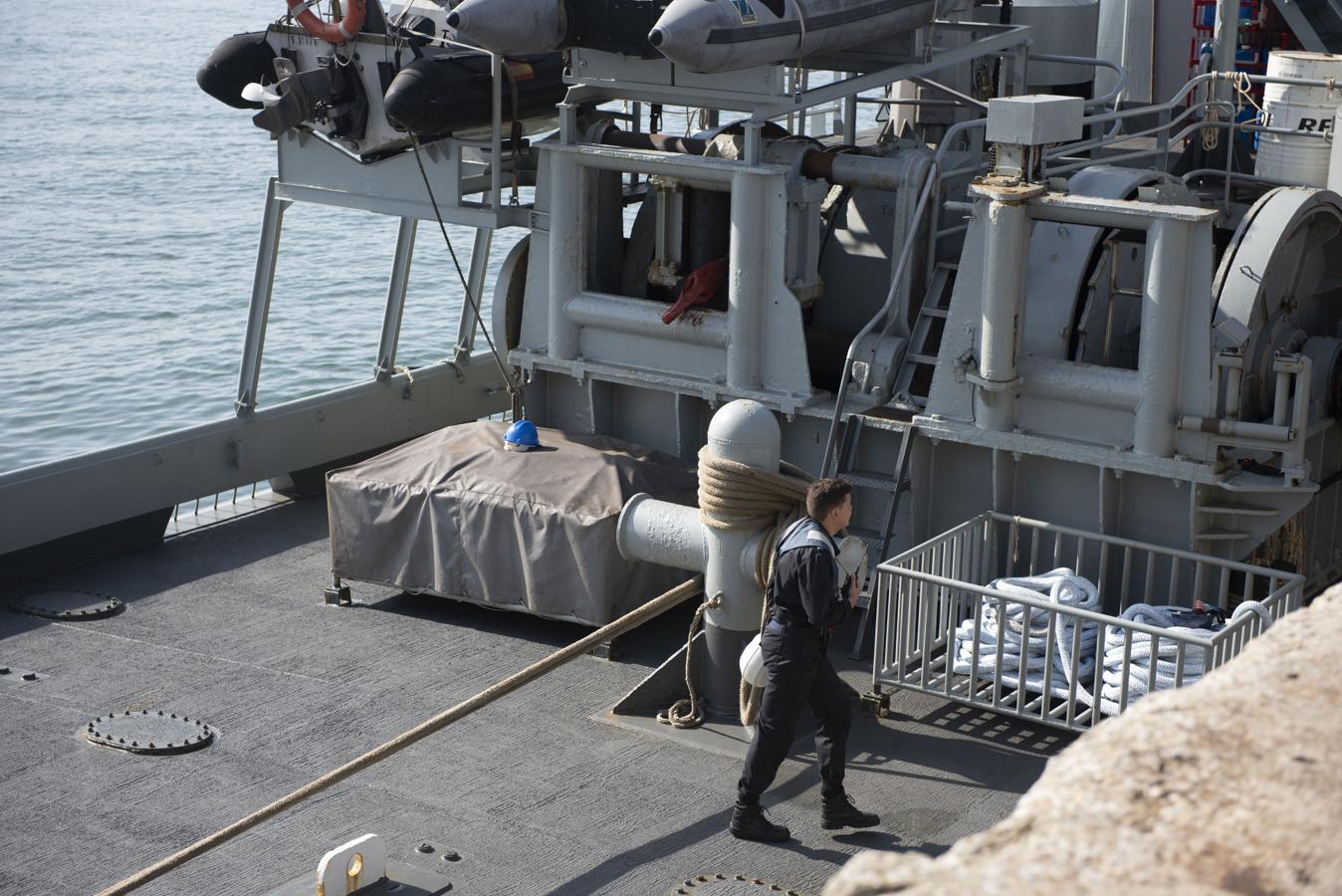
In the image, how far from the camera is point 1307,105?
9.77 m

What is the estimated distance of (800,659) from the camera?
659cm

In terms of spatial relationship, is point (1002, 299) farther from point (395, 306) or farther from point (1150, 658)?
point (395, 306)

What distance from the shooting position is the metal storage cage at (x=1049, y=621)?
7.18 metres

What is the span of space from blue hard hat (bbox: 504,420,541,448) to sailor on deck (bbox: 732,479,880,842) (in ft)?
8.95

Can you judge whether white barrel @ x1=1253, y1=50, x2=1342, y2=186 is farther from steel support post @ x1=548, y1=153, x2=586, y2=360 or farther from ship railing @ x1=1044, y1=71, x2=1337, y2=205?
steel support post @ x1=548, y1=153, x2=586, y2=360

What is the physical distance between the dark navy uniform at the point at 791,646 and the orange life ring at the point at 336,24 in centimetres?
461

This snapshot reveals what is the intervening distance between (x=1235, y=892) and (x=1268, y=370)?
6.55m

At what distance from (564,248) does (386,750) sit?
3.73m

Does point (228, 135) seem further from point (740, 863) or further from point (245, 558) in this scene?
point (740, 863)

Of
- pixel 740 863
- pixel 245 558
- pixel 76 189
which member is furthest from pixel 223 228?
pixel 740 863

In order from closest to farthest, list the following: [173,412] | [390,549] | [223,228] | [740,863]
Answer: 1. [740,863]
2. [390,549]
3. [173,412]
4. [223,228]

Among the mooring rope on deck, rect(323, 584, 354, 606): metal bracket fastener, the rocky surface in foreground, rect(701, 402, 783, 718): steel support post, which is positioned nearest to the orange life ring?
rect(323, 584, 354, 606): metal bracket fastener

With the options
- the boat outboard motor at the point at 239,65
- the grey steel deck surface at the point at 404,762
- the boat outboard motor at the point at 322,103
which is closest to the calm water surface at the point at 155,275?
the boat outboard motor at the point at 239,65

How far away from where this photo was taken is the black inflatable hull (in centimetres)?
A: 930
